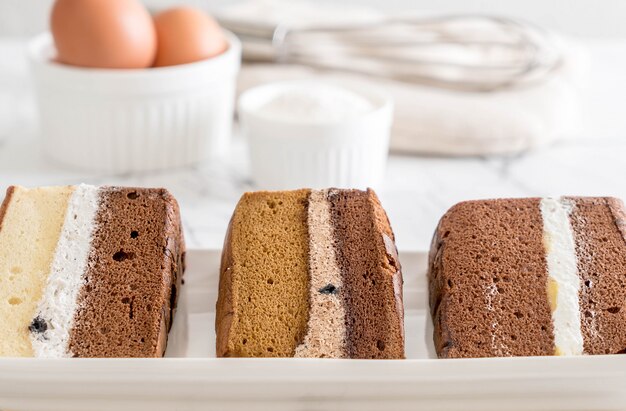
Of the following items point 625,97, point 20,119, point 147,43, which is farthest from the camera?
point 625,97

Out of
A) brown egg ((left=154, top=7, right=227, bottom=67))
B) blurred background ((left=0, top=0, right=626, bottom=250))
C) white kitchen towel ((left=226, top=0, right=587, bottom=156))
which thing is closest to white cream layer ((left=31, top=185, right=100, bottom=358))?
blurred background ((left=0, top=0, right=626, bottom=250))

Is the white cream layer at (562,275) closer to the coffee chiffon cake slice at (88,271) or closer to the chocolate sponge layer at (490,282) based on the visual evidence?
the chocolate sponge layer at (490,282)

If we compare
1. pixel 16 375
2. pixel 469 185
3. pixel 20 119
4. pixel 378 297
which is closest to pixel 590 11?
pixel 469 185

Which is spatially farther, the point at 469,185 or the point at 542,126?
the point at 542,126

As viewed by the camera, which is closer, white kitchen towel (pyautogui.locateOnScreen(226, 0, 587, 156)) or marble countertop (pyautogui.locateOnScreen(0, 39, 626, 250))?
marble countertop (pyautogui.locateOnScreen(0, 39, 626, 250))

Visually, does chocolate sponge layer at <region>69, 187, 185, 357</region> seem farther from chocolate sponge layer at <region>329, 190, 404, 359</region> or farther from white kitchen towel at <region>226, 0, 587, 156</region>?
white kitchen towel at <region>226, 0, 587, 156</region>

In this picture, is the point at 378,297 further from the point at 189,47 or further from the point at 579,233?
the point at 189,47

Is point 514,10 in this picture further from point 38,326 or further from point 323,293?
point 38,326

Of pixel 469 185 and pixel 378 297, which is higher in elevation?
pixel 378 297
